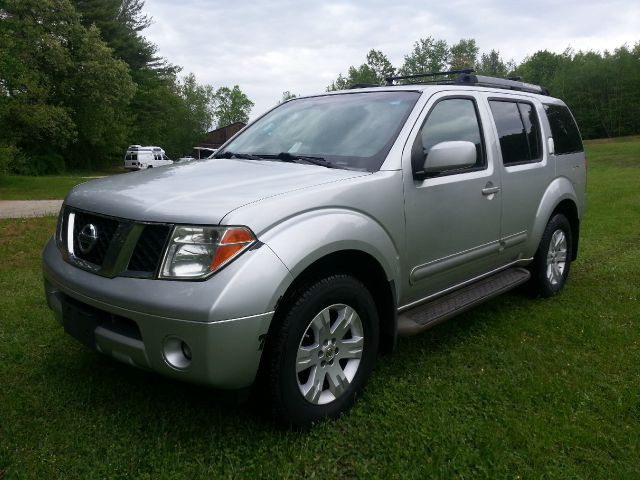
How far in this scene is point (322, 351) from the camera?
9.04 feet

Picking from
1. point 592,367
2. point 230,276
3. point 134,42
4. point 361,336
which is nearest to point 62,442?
point 230,276

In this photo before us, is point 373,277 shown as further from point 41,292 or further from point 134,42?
point 134,42

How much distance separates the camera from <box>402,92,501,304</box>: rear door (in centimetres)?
326

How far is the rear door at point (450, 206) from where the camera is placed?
3256 millimetres

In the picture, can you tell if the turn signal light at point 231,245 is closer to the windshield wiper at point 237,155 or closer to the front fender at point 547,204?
the windshield wiper at point 237,155

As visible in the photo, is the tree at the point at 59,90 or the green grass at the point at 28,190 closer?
the green grass at the point at 28,190

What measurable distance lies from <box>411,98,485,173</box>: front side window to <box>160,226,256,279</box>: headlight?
1.31m

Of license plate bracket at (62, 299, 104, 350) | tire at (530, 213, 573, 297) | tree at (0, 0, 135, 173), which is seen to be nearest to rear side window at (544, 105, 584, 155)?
tire at (530, 213, 573, 297)

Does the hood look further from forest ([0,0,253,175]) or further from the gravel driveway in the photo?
forest ([0,0,253,175])

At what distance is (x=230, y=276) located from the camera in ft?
7.62

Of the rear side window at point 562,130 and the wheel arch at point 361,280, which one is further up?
the rear side window at point 562,130

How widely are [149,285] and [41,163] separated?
125 ft

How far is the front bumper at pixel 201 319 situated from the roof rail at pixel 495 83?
258 centimetres

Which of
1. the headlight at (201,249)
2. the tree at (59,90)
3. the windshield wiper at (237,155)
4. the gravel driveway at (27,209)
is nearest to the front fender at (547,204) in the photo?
the windshield wiper at (237,155)
